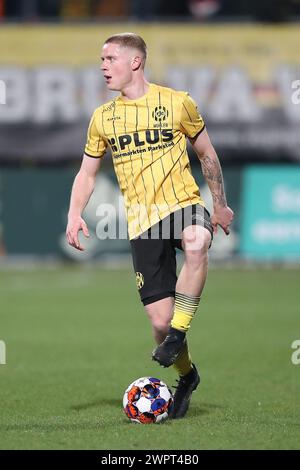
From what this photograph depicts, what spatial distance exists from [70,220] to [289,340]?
18.4 ft

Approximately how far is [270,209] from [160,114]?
15197 mm

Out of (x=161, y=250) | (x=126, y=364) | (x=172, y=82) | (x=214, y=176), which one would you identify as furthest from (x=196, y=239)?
(x=172, y=82)

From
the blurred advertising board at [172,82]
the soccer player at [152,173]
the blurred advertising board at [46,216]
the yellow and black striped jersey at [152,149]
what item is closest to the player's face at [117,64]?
the soccer player at [152,173]

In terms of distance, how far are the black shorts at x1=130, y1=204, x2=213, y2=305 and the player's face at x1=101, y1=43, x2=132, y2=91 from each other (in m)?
1.00

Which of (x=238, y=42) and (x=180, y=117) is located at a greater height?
(x=238, y=42)

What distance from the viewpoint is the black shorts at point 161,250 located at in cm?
744

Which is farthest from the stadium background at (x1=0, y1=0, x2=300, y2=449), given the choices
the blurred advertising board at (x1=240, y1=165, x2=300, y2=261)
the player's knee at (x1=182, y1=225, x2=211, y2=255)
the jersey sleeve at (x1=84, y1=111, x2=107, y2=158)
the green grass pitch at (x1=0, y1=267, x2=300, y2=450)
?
the player's knee at (x1=182, y1=225, x2=211, y2=255)

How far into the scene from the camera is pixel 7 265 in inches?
892

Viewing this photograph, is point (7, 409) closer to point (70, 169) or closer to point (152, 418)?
point (152, 418)

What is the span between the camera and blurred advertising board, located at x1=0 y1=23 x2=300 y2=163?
23250 mm

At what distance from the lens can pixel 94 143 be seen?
303 inches

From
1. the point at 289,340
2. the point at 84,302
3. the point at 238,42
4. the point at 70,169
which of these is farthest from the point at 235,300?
the point at 238,42

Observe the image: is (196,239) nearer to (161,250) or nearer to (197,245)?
(197,245)

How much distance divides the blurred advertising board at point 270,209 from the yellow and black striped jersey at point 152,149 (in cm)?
1502
